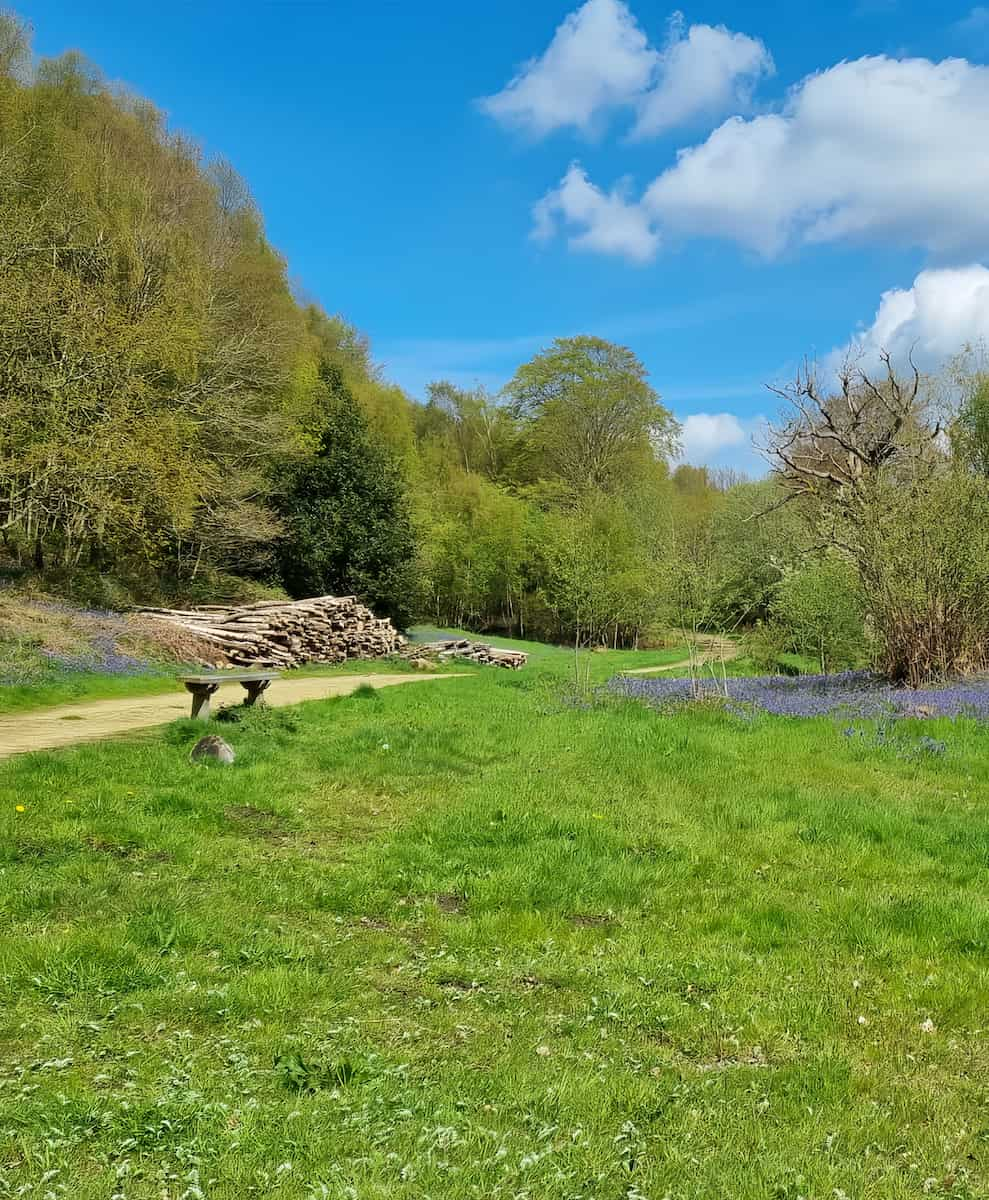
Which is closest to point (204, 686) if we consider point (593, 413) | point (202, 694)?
point (202, 694)

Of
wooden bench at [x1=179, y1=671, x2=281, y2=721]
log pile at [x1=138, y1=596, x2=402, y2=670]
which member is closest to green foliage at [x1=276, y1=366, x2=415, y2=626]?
log pile at [x1=138, y1=596, x2=402, y2=670]

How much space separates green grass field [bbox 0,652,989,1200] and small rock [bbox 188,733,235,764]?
182 millimetres

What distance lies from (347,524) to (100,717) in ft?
51.4

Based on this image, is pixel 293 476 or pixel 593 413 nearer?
pixel 293 476

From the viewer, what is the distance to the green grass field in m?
2.83

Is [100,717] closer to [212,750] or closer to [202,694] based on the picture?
[202,694]

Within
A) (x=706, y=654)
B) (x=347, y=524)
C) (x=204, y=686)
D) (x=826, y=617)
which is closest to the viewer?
(x=204, y=686)

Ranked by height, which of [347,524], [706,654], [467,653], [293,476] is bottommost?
[706,654]

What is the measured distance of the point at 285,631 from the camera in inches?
803

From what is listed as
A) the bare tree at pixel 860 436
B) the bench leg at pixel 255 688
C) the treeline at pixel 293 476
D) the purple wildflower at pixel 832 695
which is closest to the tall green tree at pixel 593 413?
the treeline at pixel 293 476

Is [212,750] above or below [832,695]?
above

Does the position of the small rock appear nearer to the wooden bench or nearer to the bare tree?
the wooden bench

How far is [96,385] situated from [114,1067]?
62.4 ft

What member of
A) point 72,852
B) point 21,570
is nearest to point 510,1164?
point 72,852
